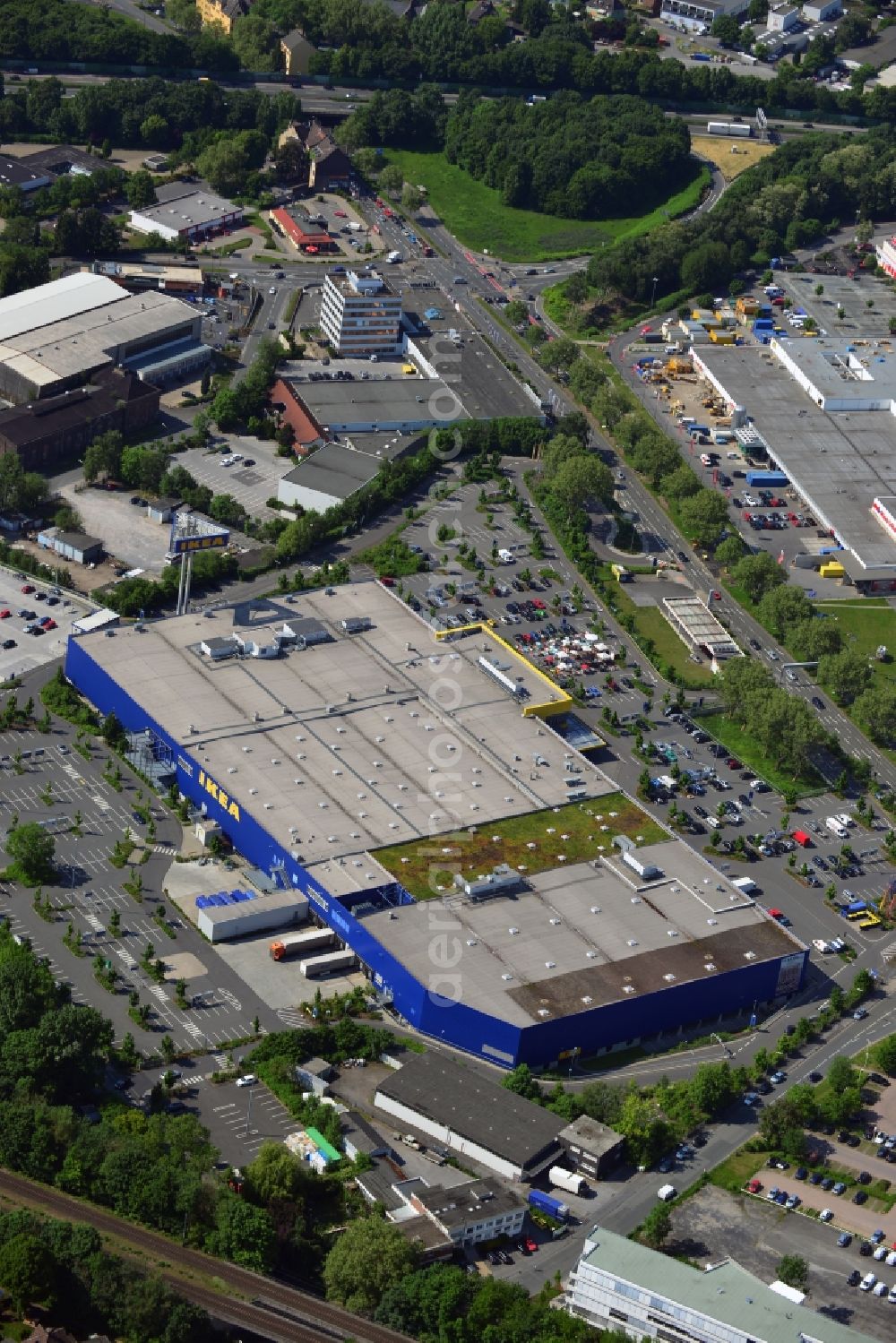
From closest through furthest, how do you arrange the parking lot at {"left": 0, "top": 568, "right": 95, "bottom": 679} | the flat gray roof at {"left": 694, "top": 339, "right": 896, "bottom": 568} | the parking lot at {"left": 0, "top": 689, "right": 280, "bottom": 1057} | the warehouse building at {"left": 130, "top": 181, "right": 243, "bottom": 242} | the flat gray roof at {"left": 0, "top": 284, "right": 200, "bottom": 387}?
1. the parking lot at {"left": 0, "top": 689, "right": 280, "bottom": 1057}
2. the parking lot at {"left": 0, "top": 568, "right": 95, "bottom": 679}
3. the flat gray roof at {"left": 694, "top": 339, "right": 896, "bottom": 568}
4. the flat gray roof at {"left": 0, "top": 284, "right": 200, "bottom": 387}
5. the warehouse building at {"left": 130, "top": 181, "right": 243, "bottom": 242}

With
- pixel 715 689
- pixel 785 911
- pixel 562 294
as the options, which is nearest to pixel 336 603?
pixel 715 689

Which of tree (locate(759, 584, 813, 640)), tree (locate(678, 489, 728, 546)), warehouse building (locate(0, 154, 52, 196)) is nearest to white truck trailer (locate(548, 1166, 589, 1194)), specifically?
tree (locate(759, 584, 813, 640))

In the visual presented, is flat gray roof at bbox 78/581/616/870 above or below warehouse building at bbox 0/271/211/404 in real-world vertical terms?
below

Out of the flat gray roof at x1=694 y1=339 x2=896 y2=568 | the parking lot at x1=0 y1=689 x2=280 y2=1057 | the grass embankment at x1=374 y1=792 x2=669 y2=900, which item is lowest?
the parking lot at x1=0 y1=689 x2=280 y2=1057

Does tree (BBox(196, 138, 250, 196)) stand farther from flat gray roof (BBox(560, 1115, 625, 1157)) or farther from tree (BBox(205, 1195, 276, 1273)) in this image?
tree (BBox(205, 1195, 276, 1273))

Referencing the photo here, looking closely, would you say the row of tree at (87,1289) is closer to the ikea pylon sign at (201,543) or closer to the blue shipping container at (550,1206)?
the blue shipping container at (550,1206)

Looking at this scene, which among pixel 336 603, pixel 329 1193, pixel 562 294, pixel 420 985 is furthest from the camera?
pixel 562 294

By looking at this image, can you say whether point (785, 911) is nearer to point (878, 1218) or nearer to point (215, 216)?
Result: point (878, 1218)
